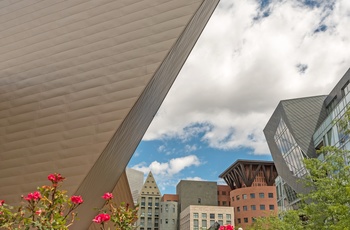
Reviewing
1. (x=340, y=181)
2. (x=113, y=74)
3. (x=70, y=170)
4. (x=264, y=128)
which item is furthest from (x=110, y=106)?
(x=264, y=128)

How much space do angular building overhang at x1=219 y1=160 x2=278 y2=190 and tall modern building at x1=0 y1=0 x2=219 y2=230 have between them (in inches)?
3324

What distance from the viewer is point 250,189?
288 feet

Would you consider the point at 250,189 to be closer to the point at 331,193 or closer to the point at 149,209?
the point at 149,209

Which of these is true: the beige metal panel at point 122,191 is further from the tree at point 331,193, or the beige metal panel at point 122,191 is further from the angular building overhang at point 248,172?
the angular building overhang at point 248,172

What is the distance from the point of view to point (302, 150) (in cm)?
3975

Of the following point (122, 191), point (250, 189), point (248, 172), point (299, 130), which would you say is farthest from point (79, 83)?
point (248, 172)

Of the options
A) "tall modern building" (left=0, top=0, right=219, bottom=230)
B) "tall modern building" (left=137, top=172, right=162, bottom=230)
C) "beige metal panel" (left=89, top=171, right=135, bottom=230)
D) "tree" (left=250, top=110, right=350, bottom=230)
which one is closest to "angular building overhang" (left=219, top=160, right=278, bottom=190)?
"tall modern building" (left=137, top=172, right=162, bottom=230)

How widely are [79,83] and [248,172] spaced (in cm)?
8738

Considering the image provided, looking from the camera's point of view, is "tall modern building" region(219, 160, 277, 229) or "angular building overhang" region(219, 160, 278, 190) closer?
"tall modern building" region(219, 160, 277, 229)

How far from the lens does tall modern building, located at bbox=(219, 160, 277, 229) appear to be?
86312mm

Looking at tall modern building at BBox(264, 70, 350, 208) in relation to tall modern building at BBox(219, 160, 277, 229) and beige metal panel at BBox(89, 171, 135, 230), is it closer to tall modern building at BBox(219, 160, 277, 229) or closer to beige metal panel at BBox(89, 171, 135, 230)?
beige metal panel at BBox(89, 171, 135, 230)

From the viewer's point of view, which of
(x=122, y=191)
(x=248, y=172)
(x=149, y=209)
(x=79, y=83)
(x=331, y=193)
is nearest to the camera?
(x=79, y=83)

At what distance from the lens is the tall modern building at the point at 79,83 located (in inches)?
350

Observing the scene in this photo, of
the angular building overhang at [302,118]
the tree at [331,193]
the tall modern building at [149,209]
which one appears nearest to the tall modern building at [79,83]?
the tree at [331,193]
